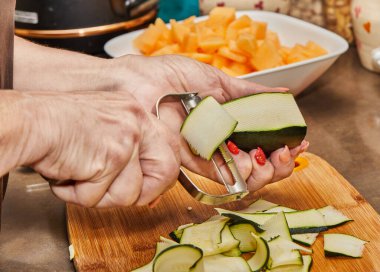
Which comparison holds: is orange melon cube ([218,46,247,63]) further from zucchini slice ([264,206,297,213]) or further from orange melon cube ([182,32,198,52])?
zucchini slice ([264,206,297,213])

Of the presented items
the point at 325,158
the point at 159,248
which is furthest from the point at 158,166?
the point at 325,158

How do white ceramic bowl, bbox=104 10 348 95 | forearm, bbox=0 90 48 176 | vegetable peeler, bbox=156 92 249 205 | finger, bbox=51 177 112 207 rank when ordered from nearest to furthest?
1. forearm, bbox=0 90 48 176
2. finger, bbox=51 177 112 207
3. vegetable peeler, bbox=156 92 249 205
4. white ceramic bowl, bbox=104 10 348 95

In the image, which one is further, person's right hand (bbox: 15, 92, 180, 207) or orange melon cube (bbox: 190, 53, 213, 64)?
orange melon cube (bbox: 190, 53, 213, 64)

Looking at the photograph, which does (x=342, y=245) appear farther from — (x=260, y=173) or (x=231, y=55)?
(x=231, y=55)

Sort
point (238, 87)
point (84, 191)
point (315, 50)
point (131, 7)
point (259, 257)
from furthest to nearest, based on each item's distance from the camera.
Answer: point (131, 7) → point (315, 50) → point (238, 87) → point (259, 257) → point (84, 191)

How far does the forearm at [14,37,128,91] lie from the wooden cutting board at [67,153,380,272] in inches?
10.3

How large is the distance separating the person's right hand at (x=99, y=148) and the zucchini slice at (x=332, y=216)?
0.35 meters

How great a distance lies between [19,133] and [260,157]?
56 centimetres

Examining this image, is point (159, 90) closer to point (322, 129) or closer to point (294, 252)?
point (294, 252)

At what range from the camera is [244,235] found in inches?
54.7

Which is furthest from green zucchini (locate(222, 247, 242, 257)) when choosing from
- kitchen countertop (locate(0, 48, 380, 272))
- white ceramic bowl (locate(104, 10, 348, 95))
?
white ceramic bowl (locate(104, 10, 348, 95))

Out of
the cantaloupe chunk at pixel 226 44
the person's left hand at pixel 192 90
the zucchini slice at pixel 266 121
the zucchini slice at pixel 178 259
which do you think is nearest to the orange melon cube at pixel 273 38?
the cantaloupe chunk at pixel 226 44

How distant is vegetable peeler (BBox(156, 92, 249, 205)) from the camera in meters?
1.31

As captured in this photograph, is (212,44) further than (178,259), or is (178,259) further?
(212,44)
